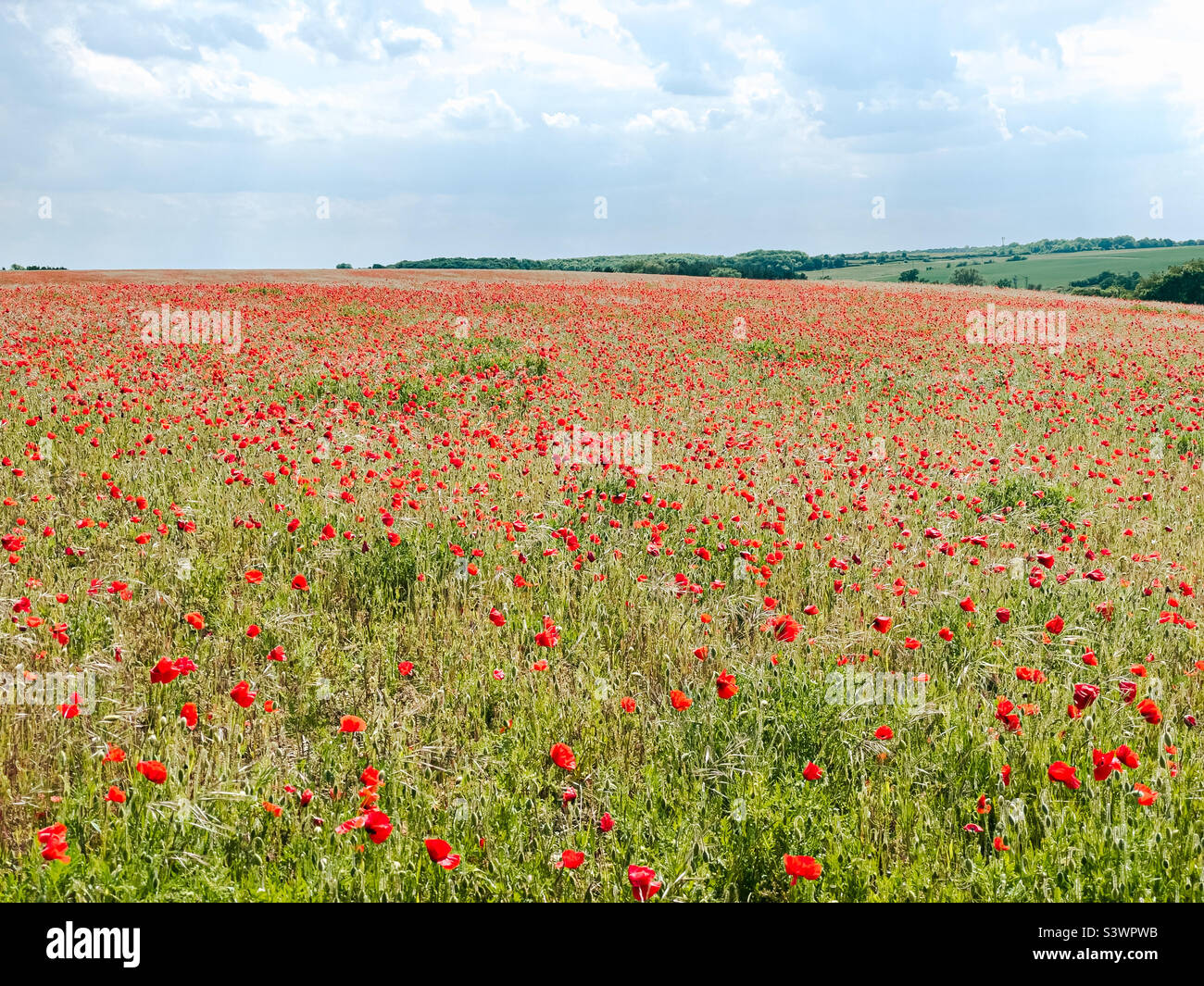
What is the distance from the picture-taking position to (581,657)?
387 cm

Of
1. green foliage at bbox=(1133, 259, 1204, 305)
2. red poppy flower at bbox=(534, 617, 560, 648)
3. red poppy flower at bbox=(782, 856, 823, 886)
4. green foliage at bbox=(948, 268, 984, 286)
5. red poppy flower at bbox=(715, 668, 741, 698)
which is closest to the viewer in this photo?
red poppy flower at bbox=(782, 856, 823, 886)

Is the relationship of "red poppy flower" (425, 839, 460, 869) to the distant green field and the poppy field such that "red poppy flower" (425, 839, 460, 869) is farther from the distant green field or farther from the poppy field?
the distant green field

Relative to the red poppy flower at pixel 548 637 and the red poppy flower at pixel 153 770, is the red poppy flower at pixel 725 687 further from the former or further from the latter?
the red poppy flower at pixel 153 770

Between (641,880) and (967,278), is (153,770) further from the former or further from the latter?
(967,278)

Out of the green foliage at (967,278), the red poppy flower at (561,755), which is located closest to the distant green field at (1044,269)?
the green foliage at (967,278)

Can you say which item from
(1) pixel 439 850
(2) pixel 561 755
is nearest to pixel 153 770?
(1) pixel 439 850

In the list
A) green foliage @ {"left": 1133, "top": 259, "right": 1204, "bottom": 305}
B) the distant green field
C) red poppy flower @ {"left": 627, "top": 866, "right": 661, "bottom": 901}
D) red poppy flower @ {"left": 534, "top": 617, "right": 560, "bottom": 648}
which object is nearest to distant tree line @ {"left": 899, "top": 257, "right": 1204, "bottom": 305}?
green foliage @ {"left": 1133, "top": 259, "right": 1204, "bottom": 305}

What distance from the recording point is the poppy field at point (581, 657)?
8.29 ft

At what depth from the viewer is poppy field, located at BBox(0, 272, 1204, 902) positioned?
2527 millimetres

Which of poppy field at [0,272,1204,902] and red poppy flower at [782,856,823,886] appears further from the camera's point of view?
poppy field at [0,272,1204,902]

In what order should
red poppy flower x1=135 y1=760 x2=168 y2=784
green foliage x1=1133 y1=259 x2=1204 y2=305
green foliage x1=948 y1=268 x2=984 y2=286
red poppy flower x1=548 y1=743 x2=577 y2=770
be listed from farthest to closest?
green foliage x1=1133 y1=259 x2=1204 y2=305 → green foliage x1=948 y1=268 x2=984 y2=286 → red poppy flower x1=548 y1=743 x2=577 y2=770 → red poppy flower x1=135 y1=760 x2=168 y2=784

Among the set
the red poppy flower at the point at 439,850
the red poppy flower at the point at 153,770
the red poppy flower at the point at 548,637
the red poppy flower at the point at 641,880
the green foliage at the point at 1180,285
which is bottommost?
the red poppy flower at the point at 641,880
